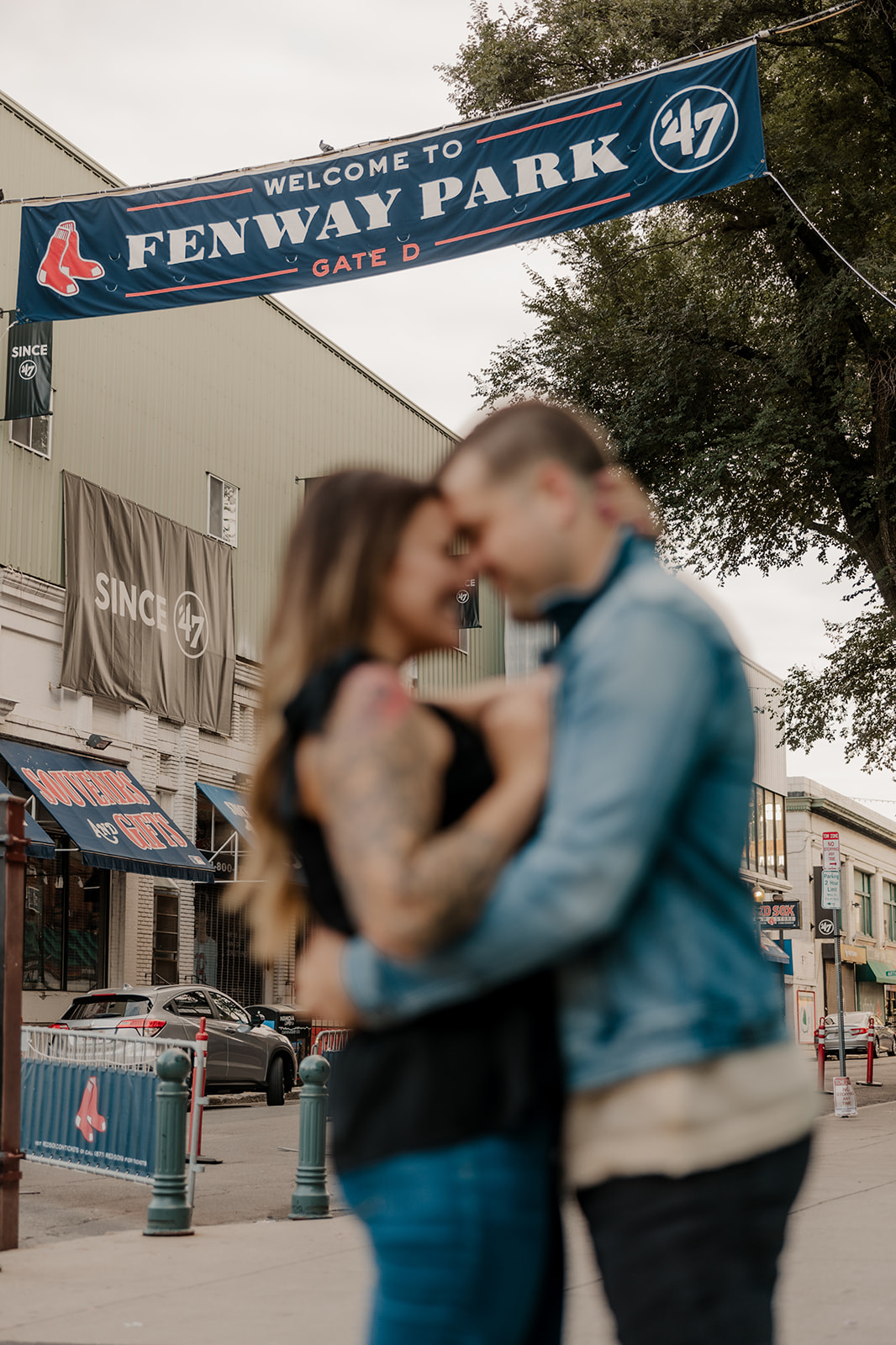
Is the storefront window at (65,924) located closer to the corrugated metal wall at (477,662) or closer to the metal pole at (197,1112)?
the corrugated metal wall at (477,662)

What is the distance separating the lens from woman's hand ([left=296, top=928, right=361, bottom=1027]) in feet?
6.59

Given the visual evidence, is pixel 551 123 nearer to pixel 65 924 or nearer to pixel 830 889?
pixel 830 889

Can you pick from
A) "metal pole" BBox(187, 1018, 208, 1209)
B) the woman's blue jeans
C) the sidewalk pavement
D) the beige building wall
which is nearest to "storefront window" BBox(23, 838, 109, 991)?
the beige building wall

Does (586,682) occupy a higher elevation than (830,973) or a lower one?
higher

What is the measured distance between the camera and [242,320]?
30.2 metres

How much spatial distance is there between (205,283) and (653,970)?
1272 cm

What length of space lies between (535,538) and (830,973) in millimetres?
61906

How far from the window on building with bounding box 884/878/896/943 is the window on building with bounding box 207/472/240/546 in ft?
167

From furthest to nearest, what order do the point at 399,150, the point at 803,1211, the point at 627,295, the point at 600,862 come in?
the point at 627,295 < the point at 399,150 < the point at 803,1211 < the point at 600,862

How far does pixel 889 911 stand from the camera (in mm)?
73188

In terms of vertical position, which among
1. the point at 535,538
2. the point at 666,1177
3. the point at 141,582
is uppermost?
the point at 141,582

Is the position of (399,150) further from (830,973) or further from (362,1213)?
(830,973)

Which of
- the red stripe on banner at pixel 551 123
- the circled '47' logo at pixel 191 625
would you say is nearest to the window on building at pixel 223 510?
the circled '47' logo at pixel 191 625

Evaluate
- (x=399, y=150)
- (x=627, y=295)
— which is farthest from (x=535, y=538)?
(x=627, y=295)
